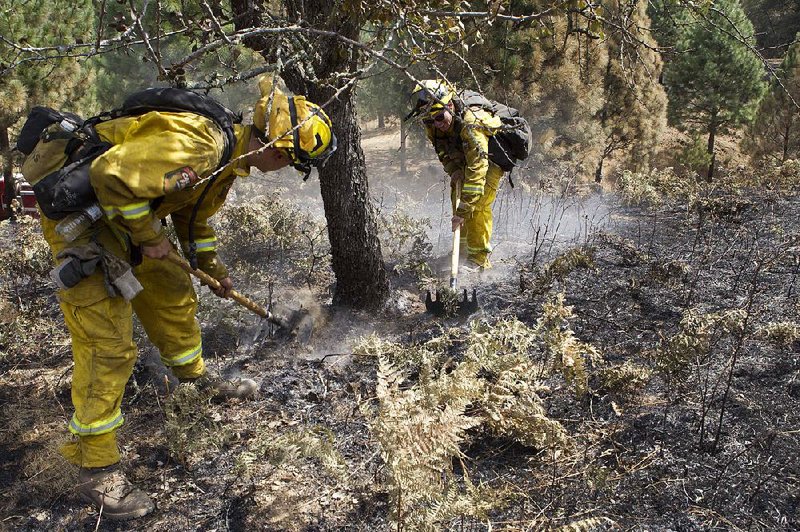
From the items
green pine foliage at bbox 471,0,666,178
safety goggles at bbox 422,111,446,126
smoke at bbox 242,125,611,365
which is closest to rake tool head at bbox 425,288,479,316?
smoke at bbox 242,125,611,365

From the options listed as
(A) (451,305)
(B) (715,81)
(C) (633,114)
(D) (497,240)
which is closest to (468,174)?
(A) (451,305)

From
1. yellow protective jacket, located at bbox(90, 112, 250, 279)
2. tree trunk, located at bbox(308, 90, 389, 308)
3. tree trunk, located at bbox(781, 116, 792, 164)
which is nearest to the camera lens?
yellow protective jacket, located at bbox(90, 112, 250, 279)

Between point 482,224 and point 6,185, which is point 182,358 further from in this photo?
point 6,185

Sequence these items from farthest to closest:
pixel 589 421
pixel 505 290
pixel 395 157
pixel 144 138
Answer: pixel 395 157 < pixel 505 290 < pixel 589 421 < pixel 144 138

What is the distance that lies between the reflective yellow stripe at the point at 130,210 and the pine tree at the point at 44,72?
465 centimetres

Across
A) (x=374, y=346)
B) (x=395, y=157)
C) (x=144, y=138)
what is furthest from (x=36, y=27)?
(x=395, y=157)

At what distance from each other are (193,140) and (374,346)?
1.73 metres

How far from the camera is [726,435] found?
2586mm

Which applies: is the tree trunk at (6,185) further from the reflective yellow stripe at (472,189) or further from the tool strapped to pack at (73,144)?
the reflective yellow stripe at (472,189)

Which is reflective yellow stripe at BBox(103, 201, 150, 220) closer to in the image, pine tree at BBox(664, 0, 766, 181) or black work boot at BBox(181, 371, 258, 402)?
black work boot at BBox(181, 371, 258, 402)

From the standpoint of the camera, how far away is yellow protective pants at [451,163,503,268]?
18.0 feet

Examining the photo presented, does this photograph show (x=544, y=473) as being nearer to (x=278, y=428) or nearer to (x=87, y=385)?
(x=278, y=428)

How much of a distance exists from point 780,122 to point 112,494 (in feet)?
45.3

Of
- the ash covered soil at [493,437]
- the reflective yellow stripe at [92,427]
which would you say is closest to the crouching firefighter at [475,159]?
the ash covered soil at [493,437]
